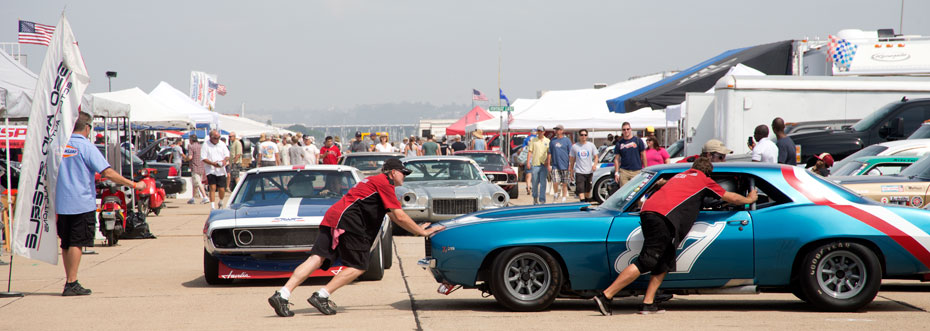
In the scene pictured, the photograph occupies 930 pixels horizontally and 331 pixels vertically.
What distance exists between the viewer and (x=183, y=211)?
18844mm

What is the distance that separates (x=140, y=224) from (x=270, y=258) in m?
5.80

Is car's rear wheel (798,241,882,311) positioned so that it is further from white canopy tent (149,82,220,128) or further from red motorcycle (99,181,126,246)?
white canopy tent (149,82,220,128)

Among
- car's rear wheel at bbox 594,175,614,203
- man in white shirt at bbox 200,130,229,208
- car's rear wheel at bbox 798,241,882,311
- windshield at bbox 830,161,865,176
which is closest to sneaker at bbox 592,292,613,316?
car's rear wheel at bbox 798,241,882,311

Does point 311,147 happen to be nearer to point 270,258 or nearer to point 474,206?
point 474,206

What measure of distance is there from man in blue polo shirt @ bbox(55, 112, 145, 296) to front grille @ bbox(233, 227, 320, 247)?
1078mm

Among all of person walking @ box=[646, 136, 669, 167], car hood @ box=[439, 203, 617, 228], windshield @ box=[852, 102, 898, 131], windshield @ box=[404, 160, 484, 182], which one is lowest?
car hood @ box=[439, 203, 617, 228]

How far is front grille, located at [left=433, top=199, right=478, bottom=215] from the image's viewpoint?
12797 mm

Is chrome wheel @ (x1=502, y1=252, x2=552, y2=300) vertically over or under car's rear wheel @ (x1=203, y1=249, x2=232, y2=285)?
over

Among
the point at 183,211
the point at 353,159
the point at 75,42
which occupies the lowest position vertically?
the point at 183,211

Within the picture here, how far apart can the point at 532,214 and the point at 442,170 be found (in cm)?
770

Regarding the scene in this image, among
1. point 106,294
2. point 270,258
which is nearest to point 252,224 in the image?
point 270,258

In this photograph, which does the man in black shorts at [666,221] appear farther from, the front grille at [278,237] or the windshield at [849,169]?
the windshield at [849,169]

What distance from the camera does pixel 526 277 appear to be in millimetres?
6852

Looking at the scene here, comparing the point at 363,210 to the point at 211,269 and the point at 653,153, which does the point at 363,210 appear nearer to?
the point at 211,269
